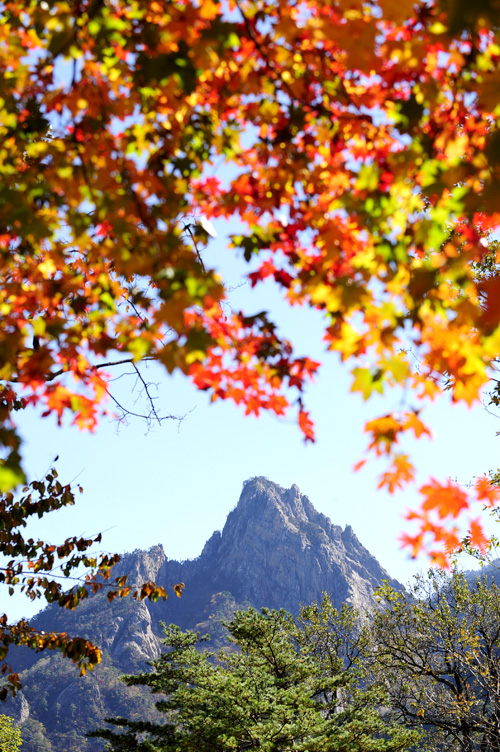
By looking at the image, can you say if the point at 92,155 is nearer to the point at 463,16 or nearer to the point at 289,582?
the point at 463,16

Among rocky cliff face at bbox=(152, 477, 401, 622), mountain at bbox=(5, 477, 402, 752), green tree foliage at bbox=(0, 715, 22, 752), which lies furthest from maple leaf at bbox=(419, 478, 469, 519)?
rocky cliff face at bbox=(152, 477, 401, 622)

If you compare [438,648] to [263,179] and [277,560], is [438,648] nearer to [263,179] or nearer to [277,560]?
[263,179]

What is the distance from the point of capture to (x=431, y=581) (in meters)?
14.8

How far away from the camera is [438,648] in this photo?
11727 millimetres

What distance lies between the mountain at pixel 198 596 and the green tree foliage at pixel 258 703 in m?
81.5

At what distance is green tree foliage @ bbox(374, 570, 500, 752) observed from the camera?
11.5 metres

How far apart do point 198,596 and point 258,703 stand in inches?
5204

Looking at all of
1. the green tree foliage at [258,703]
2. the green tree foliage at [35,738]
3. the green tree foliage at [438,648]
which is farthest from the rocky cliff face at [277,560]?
the green tree foliage at [258,703]

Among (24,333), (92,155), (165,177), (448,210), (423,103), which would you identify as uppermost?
(92,155)

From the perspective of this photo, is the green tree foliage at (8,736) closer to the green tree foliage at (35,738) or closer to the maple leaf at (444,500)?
the maple leaf at (444,500)

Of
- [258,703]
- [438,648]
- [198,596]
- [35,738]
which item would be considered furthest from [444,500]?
[198,596]

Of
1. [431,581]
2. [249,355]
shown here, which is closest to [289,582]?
[431,581]

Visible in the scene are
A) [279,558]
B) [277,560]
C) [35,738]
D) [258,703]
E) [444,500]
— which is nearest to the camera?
[444,500]

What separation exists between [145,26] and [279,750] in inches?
412
